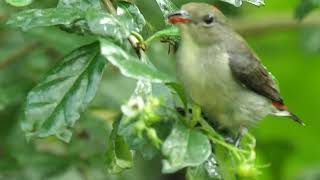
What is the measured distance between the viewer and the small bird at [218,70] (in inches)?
145

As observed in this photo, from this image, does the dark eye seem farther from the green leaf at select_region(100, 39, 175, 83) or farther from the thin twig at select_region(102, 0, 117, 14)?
the green leaf at select_region(100, 39, 175, 83)

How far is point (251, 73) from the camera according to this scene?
3.95m

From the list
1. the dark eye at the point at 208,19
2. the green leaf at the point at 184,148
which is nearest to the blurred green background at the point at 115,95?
the dark eye at the point at 208,19

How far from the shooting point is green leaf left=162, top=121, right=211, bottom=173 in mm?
3088

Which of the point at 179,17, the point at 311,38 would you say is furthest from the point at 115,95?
the point at 179,17

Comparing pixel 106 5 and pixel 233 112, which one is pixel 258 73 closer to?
pixel 233 112

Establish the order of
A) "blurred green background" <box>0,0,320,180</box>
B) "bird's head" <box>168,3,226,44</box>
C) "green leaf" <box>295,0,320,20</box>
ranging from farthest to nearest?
"blurred green background" <box>0,0,320,180</box> → "green leaf" <box>295,0,320,20</box> → "bird's head" <box>168,3,226,44</box>

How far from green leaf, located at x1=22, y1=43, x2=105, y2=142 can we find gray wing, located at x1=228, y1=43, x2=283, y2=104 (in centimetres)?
72

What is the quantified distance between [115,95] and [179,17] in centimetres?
225

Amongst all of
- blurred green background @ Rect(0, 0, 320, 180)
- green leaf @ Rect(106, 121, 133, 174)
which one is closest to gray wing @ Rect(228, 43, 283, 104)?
blurred green background @ Rect(0, 0, 320, 180)

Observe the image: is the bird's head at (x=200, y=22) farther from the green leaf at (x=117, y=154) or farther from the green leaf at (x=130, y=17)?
the green leaf at (x=117, y=154)

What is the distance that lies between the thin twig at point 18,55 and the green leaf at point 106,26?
2.36 meters

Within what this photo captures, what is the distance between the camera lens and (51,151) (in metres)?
5.75

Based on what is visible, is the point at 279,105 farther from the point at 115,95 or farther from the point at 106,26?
the point at 115,95
